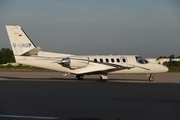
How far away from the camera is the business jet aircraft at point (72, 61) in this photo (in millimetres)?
31656

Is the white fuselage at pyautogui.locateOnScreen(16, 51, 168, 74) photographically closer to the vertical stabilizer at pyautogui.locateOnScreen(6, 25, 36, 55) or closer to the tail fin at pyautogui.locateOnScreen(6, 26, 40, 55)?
the tail fin at pyautogui.locateOnScreen(6, 26, 40, 55)

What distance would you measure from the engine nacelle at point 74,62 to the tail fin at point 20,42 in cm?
264

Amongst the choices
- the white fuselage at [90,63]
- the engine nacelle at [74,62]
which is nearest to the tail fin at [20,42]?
the white fuselage at [90,63]

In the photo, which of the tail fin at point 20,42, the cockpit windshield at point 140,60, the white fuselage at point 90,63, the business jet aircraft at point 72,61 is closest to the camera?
the tail fin at point 20,42

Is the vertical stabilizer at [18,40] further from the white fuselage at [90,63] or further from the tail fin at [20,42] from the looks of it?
the white fuselage at [90,63]

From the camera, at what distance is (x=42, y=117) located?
35.7ft

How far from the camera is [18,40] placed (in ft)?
105

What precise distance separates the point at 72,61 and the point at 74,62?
0.67 ft

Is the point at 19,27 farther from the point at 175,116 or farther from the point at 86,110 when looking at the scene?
the point at 175,116

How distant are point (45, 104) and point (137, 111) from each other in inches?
146

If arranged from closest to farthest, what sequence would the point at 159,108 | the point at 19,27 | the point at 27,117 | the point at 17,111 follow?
the point at 27,117
the point at 17,111
the point at 159,108
the point at 19,27

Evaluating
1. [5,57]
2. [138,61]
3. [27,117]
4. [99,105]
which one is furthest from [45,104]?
[5,57]

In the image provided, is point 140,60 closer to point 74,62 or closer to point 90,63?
point 90,63

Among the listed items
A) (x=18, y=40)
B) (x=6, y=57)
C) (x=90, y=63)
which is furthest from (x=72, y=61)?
(x=6, y=57)
